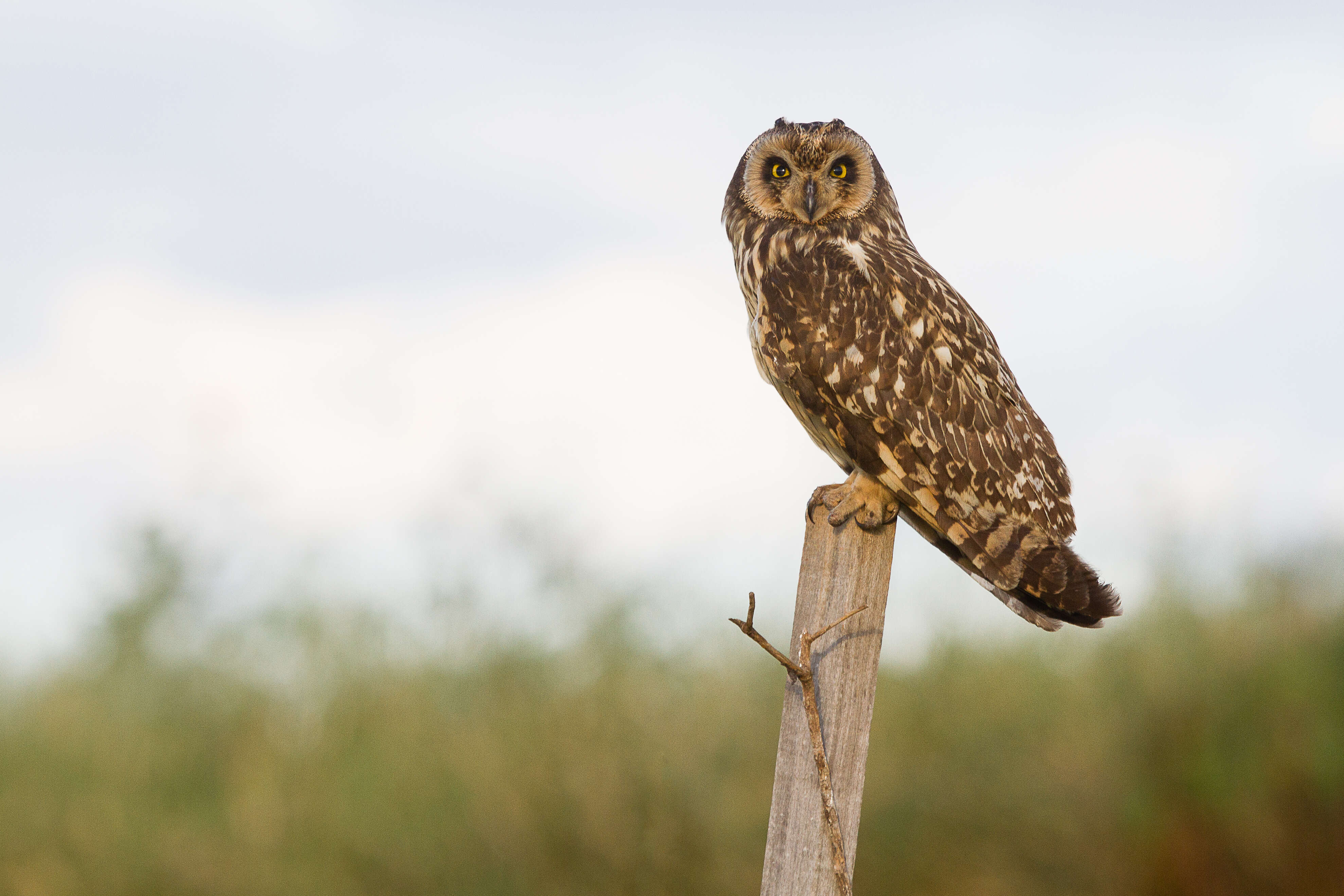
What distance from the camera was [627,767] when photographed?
5551mm

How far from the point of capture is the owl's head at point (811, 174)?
113 inches

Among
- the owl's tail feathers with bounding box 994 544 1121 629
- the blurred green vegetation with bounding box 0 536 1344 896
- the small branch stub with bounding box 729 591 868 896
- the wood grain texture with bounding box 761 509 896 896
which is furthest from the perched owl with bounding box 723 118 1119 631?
the blurred green vegetation with bounding box 0 536 1344 896

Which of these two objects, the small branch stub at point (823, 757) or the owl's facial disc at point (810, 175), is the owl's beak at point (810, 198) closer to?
the owl's facial disc at point (810, 175)

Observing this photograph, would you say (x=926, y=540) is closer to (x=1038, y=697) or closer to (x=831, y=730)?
(x=831, y=730)

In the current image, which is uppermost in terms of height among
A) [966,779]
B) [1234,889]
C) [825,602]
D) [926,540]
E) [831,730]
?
[966,779]

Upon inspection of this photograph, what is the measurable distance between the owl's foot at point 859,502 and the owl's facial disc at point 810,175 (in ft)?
2.69

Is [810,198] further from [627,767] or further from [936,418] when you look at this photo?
[627,767]

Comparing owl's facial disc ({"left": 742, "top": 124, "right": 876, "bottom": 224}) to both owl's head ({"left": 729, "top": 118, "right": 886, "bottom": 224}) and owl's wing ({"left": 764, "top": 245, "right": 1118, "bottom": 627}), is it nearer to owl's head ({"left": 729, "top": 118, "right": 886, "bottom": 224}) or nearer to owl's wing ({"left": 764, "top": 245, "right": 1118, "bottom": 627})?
owl's head ({"left": 729, "top": 118, "right": 886, "bottom": 224})

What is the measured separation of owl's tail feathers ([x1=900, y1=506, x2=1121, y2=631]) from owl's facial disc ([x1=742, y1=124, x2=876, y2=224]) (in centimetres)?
92

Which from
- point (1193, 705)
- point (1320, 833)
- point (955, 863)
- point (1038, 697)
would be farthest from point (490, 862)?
point (1320, 833)

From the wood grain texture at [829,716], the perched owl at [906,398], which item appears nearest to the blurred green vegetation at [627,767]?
the perched owl at [906,398]

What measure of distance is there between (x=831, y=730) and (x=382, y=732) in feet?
14.7

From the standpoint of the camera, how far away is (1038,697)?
20.9ft

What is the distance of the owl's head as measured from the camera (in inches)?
113
